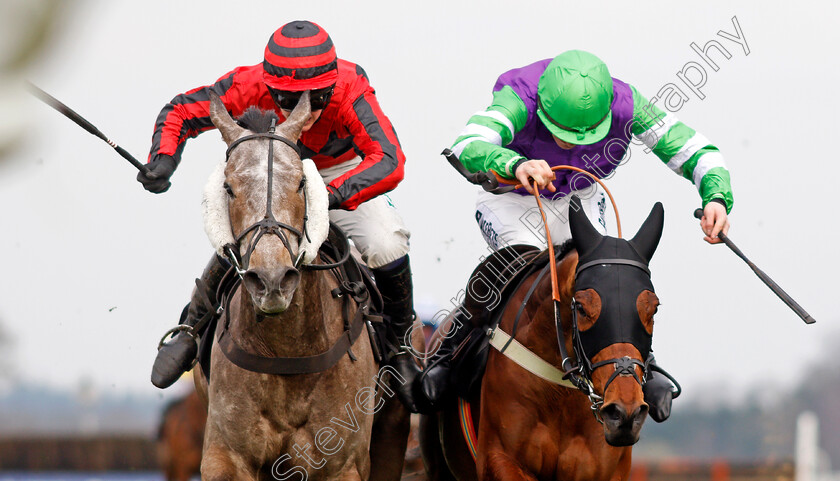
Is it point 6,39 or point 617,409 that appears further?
point 617,409

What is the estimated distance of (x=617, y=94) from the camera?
5965 mm

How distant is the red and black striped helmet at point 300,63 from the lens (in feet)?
16.5

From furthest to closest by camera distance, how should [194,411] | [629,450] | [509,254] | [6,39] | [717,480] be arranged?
1. [717,480]
2. [194,411]
3. [509,254]
4. [629,450]
5. [6,39]

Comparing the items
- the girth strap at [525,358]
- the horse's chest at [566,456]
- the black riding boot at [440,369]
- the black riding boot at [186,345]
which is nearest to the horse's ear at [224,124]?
the black riding boot at [186,345]

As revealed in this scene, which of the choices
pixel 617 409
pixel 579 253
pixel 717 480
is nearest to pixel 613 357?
pixel 617 409

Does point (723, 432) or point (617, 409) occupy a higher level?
point (617, 409)

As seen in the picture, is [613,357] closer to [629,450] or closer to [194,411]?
[629,450]

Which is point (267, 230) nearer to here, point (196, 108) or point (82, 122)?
point (82, 122)

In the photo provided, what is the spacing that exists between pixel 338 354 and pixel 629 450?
1446 mm

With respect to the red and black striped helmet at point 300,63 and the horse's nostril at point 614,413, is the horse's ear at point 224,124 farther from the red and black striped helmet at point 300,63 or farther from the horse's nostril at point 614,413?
the horse's nostril at point 614,413

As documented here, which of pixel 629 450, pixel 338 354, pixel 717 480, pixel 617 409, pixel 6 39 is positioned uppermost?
pixel 6 39

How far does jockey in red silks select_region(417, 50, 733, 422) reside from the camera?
18.2 feet

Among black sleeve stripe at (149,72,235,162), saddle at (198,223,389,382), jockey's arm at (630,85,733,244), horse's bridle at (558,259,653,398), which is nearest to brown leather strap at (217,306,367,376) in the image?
saddle at (198,223,389,382)

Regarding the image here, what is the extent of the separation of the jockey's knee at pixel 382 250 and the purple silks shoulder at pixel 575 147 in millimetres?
852
